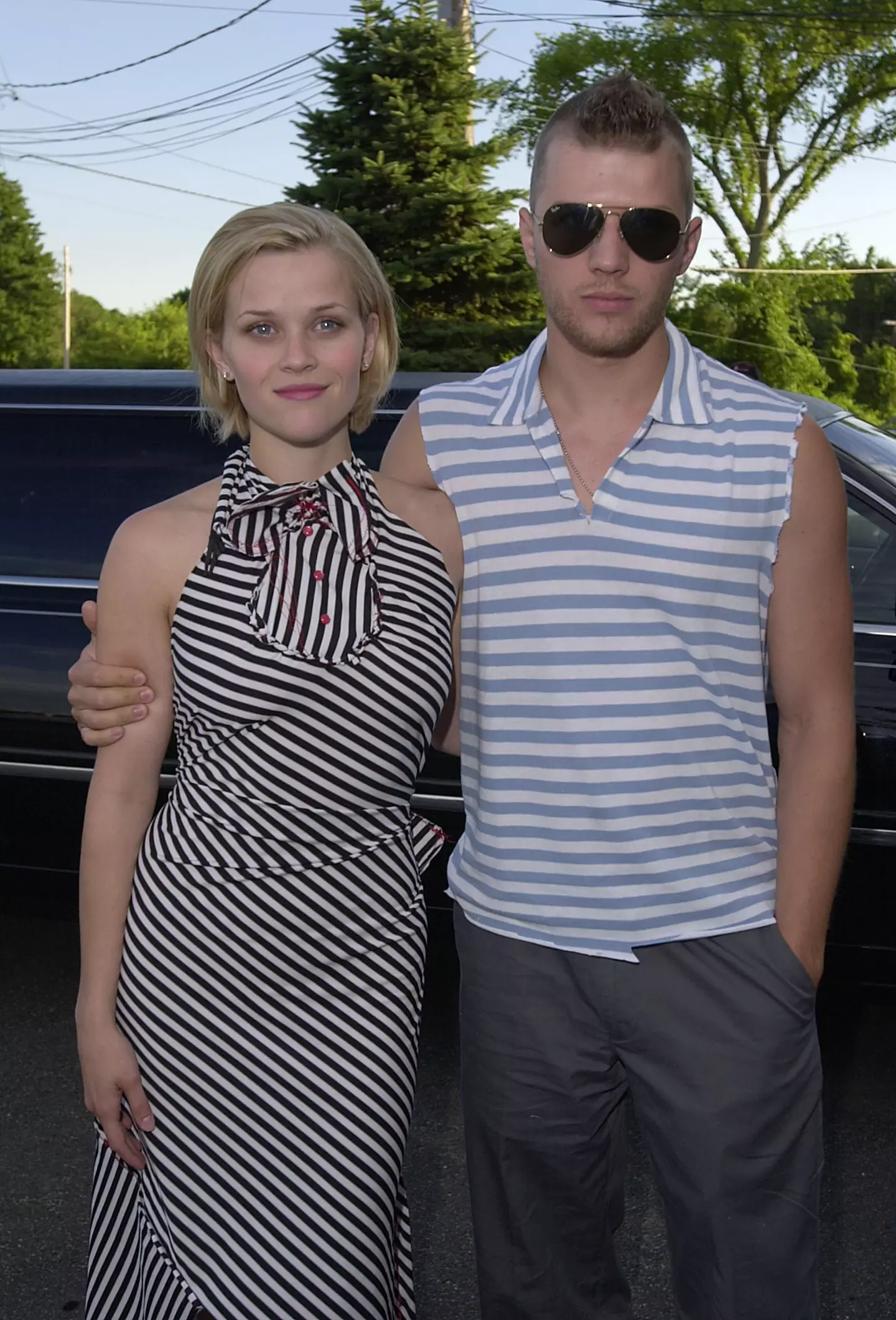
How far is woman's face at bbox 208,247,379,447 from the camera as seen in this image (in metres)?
1.97

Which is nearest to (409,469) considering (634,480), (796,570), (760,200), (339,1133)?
(634,480)

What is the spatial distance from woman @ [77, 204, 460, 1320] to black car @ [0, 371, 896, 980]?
189 centimetres

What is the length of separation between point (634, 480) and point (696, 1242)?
3.42 feet

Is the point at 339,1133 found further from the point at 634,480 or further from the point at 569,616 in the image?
the point at 634,480

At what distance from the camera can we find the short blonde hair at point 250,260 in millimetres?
1967

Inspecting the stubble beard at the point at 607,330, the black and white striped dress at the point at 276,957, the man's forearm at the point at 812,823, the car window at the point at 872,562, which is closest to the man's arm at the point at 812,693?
the man's forearm at the point at 812,823

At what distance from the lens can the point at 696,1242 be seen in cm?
200

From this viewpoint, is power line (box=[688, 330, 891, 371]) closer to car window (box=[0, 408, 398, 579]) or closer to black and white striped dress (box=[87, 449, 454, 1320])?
car window (box=[0, 408, 398, 579])

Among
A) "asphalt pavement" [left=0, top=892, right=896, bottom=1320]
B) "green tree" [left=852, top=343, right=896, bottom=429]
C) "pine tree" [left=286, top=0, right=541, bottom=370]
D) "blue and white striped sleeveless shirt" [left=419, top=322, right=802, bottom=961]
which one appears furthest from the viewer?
"green tree" [left=852, top=343, right=896, bottom=429]

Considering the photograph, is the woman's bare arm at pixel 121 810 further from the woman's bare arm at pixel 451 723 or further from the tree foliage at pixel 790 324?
the tree foliage at pixel 790 324

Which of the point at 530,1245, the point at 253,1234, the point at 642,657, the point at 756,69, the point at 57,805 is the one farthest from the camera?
the point at 756,69

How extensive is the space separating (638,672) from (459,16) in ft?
67.4

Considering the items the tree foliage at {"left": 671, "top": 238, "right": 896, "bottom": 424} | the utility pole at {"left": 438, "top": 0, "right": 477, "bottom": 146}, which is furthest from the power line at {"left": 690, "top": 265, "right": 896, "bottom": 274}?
the utility pole at {"left": 438, "top": 0, "right": 477, "bottom": 146}

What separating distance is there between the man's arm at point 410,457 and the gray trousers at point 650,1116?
26.1 inches
